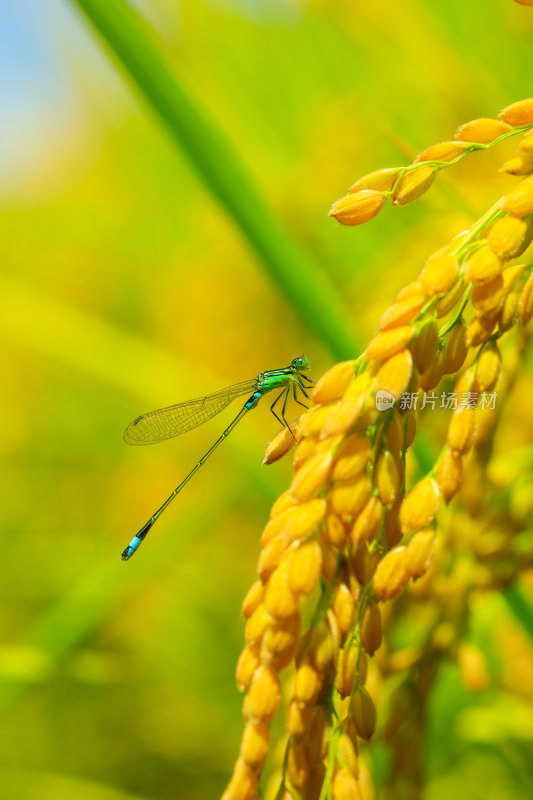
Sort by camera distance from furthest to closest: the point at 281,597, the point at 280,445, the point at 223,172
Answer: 1. the point at 223,172
2. the point at 280,445
3. the point at 281,597

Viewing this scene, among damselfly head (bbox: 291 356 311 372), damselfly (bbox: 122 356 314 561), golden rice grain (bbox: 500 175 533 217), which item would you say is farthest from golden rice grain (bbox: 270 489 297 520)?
damselfly head (bbox: 291 356 311 372)

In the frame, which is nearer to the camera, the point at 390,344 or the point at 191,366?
the point at 390,344

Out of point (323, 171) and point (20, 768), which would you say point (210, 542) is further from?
point (323, 171)

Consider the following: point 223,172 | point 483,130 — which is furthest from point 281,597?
point 223,172

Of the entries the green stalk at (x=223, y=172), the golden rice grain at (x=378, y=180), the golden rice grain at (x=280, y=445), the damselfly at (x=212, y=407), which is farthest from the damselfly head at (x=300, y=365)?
the golden rice grain at (x=378, y=180)

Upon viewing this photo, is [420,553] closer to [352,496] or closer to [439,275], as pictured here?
[352,496]

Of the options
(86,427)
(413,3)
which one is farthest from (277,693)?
(86,427)

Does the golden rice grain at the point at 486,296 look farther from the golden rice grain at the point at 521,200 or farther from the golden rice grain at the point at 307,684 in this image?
the golden rice grain at the point at 307,684
